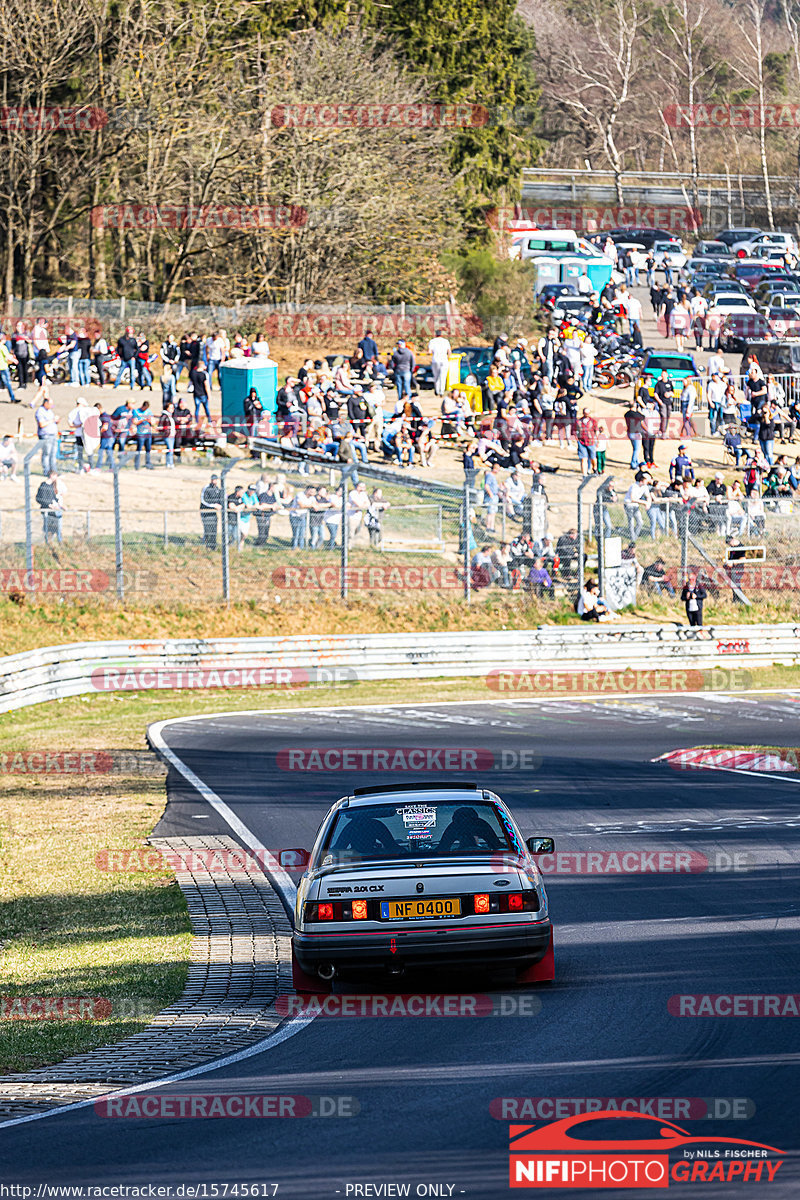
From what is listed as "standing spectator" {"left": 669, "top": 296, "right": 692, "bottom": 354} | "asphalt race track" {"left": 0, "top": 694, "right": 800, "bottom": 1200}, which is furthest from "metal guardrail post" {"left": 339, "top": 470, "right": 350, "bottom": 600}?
"standing spectator" {"left": 669, "top": 296, "right": 692, "bottom": 354}

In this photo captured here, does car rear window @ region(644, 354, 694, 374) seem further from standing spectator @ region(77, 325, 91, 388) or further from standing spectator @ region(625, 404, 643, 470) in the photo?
standing spectator @ region(77, 325, 91, 388)

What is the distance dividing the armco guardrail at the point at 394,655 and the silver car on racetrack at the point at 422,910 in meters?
17.1

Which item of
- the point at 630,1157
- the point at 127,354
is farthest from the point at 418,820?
the point at 127,354

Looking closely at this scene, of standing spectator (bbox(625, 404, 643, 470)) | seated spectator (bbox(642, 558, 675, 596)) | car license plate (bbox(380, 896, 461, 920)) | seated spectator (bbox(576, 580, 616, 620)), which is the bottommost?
seated spectator (bbox(576, 580, 616, 620))

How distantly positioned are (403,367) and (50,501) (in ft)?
40.0

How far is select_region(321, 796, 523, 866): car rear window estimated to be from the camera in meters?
9.84

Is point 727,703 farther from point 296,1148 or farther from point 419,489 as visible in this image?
point 296,1148

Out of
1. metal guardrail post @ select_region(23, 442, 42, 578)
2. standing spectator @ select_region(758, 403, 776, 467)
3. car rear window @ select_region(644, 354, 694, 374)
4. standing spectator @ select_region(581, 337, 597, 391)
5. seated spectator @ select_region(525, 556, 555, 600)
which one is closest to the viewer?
metal guardrail post @ select_region(23, 442, 42, 578)

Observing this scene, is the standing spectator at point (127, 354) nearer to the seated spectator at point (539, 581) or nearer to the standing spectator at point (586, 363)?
the standing spectator at point (586, 363)

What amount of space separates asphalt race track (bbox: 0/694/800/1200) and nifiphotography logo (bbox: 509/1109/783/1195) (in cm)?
8

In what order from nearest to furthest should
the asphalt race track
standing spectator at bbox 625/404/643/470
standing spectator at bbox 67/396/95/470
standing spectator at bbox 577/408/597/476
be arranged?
the asphalt race track → standing spectator at bbox 67/396/95/470 → standing spectator at bbox 577/408/597/476 → standing spectator at bbox 625/404/643/470

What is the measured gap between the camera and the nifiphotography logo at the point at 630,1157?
6219 mm

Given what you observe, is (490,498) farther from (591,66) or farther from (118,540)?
(591,66)

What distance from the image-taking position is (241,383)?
120 ft
